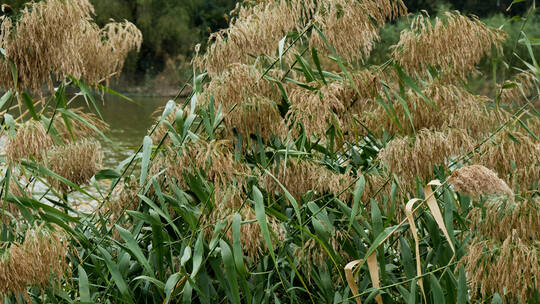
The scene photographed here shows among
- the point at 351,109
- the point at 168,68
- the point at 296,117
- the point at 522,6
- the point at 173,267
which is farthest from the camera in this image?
the point at 522,6

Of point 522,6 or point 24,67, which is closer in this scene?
point 24,67

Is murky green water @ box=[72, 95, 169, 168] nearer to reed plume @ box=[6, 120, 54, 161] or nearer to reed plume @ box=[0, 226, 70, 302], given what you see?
reed plume @ box=[6, 120, 54, 161]

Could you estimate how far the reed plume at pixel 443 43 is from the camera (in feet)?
7.03

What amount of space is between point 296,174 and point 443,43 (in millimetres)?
615

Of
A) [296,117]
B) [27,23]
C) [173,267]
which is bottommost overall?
[173,267]

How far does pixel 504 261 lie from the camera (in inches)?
65.9

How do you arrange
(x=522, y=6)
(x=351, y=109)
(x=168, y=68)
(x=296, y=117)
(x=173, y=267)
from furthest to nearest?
1. (x=522, y=6)
2. (x=168, y=68)
3. (x=351, y=109)
4. (x=173, y=267)
5. (x=296, y=117)

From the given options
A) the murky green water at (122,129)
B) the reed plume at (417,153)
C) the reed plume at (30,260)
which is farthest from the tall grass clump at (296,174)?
the murky green water at (122,129)

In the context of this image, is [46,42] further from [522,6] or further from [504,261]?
[522,6]

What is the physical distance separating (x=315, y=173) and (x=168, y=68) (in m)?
26.6

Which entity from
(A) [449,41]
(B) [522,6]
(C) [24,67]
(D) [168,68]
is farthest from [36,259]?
(B) [522,6]

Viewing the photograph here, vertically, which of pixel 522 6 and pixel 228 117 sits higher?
pixel 228 117

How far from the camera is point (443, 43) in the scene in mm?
2152

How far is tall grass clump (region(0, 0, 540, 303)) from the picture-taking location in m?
2.01
